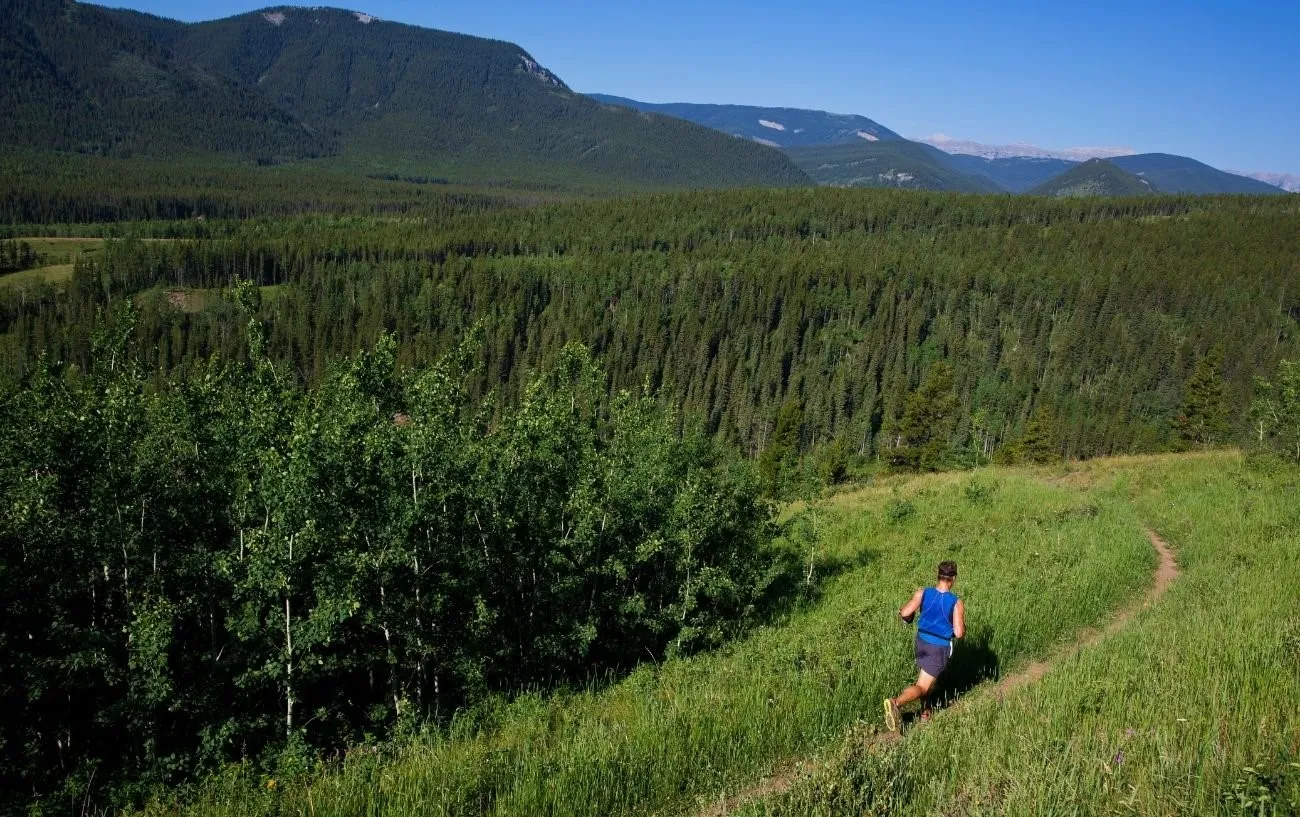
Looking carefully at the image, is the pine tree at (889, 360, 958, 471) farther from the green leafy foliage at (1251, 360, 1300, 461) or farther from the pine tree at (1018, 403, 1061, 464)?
the green leafy foliage at (1251, 360, 1300, 461)

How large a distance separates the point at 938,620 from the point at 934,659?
50 centimetres

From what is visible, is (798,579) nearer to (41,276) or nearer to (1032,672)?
(1032,672)

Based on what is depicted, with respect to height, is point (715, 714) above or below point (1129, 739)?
below

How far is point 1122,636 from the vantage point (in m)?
11.2

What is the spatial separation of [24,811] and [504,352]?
136 m

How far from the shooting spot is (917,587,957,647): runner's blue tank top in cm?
952

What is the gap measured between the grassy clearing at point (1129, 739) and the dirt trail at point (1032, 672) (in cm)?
56

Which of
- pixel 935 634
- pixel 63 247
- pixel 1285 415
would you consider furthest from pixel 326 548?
pixel 63 247

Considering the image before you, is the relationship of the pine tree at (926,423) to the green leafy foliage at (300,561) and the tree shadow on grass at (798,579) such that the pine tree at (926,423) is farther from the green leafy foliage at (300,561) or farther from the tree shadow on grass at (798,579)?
the green leafy foliage at (300,561)

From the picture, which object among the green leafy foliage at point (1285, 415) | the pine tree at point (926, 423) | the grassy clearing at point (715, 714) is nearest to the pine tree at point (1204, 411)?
the pine tree at point (926, 423)

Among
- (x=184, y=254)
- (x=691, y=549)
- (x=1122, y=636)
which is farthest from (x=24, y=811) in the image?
(x=184, y=254)

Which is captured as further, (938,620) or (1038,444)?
(1038,444)

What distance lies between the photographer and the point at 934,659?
374 inches

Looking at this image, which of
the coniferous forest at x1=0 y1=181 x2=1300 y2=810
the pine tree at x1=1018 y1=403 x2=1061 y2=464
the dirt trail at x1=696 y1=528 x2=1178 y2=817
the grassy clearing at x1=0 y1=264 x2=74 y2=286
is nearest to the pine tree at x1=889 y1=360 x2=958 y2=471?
the pine tree at x1=1018 y1=403 x2=1061 y2=464
